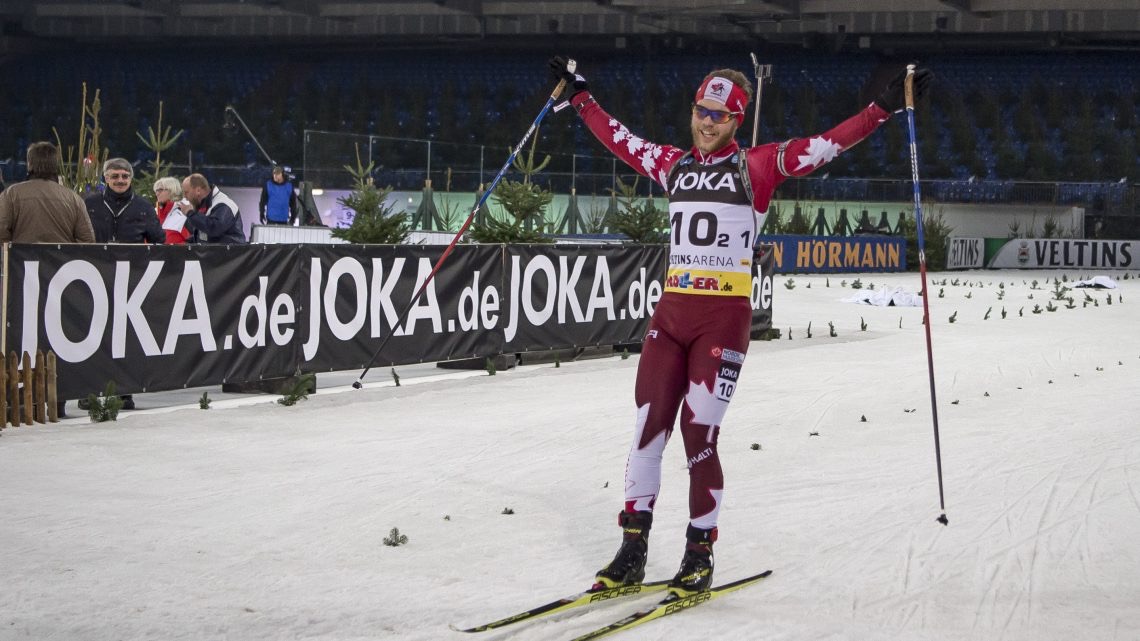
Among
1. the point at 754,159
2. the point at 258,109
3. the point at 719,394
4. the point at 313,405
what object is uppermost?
the point at 258,109

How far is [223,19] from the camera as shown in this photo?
163 feet

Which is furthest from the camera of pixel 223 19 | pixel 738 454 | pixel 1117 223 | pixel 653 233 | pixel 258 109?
pixel 223 19

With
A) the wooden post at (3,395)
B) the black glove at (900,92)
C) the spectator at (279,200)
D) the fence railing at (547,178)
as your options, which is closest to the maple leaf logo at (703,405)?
the black glove at (900,92)

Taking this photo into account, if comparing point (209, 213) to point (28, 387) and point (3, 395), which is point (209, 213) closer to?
point (28, 387)

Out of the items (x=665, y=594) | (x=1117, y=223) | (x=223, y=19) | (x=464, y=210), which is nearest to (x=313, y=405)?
(x=665, y=594)

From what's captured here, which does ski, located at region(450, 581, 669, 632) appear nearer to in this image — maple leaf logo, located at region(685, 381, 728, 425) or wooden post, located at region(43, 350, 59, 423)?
maple leaf logo, located at region(685, 381, 728, 425)

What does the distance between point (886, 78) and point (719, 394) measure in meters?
42.6

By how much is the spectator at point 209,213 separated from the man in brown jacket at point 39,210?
2314 millimetres

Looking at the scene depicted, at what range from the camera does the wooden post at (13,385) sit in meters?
9.23

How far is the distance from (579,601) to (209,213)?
28.4 ft

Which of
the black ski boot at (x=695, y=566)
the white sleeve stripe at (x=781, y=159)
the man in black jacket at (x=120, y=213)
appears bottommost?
the black ski boot at (x=695, y=566)

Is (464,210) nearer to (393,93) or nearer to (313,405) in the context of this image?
(313,405)

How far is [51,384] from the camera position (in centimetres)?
953

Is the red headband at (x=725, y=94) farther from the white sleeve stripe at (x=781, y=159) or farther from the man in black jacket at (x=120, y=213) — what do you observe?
the man in black jacket at (x=120, y=213)
